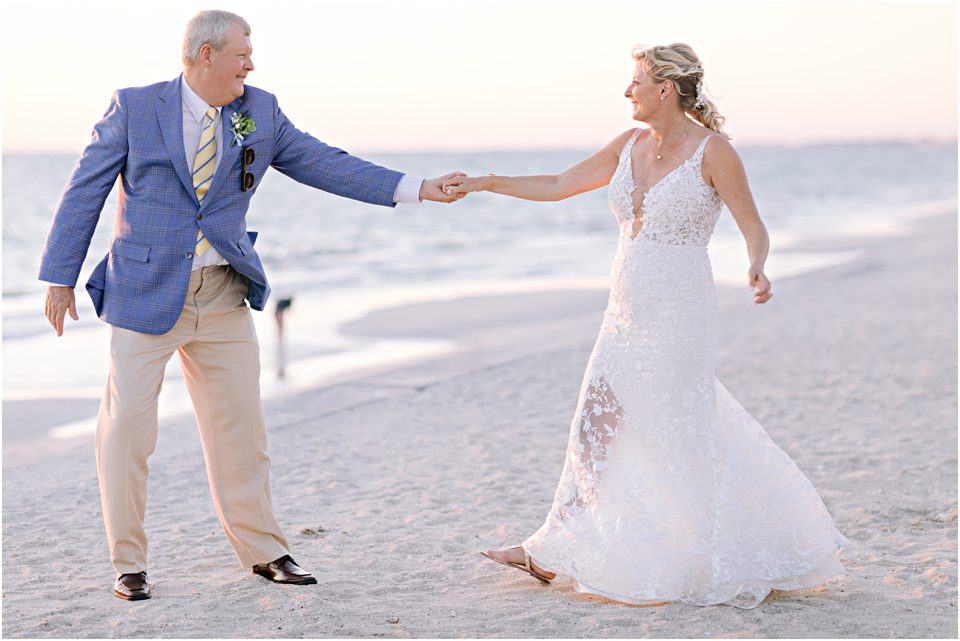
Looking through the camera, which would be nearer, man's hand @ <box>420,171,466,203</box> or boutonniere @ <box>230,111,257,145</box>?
boutonniere @ <box>230,111,257,145</box>

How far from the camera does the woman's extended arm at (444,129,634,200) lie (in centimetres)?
425

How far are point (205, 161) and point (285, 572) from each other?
61.8 inches

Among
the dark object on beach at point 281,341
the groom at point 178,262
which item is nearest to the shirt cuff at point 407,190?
the groom at point 178,262

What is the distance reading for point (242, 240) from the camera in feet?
13.5

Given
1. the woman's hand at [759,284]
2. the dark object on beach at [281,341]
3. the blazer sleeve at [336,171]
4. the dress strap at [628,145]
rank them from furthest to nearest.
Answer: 1. the dark object on beach at [281,341]
2. the blazer sleeve at [336,171]
3. the dress strap at [628,145]
4. the woman's hand at [759,284]

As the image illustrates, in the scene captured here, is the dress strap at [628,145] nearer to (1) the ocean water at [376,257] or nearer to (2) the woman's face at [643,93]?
(2) the woman's face at [643,93]

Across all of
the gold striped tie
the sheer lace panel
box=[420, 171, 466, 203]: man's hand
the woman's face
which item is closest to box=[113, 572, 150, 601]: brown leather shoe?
the gold striped tie

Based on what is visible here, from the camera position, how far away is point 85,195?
387cm

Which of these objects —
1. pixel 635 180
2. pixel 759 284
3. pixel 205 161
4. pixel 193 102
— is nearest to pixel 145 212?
pixel 205 161

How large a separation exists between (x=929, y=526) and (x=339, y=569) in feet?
8.72

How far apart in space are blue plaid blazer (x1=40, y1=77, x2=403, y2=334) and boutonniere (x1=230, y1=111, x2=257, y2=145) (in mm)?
20

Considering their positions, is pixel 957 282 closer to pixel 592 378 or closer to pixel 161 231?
pixel 592 378

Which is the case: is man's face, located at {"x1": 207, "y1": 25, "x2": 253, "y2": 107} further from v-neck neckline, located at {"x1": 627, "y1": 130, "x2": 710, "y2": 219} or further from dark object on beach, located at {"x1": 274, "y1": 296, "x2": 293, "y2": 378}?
dark object on beach, located at {"x1": 274, "y1": 296, "x2": 293, "y2": 378}

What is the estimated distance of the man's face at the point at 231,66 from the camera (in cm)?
387
